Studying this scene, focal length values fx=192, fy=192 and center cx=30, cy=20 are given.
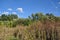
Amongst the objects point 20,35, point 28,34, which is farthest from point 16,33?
point 28,34

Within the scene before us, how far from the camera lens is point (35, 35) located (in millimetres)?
9797

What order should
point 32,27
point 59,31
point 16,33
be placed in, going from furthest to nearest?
1. point 16,33
2. point 32,27
3. point 59,31

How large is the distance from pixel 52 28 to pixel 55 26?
280 mm

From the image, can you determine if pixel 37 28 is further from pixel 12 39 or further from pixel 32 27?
pixel 12 39

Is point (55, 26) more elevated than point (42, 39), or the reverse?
point (55, 26)

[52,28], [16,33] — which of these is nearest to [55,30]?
[52,28]

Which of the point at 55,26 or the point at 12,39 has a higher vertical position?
the point at 55,26

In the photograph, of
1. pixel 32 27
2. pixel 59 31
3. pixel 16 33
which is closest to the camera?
pixel 59 31

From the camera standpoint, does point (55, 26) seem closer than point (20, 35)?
Yes

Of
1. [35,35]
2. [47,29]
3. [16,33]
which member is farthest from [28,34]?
[16,33]

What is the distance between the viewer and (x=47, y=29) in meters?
9.80

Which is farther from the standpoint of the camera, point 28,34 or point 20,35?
point 20,35

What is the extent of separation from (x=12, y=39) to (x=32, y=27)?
1.24m

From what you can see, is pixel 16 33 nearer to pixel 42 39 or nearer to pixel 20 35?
pixel 20 35
